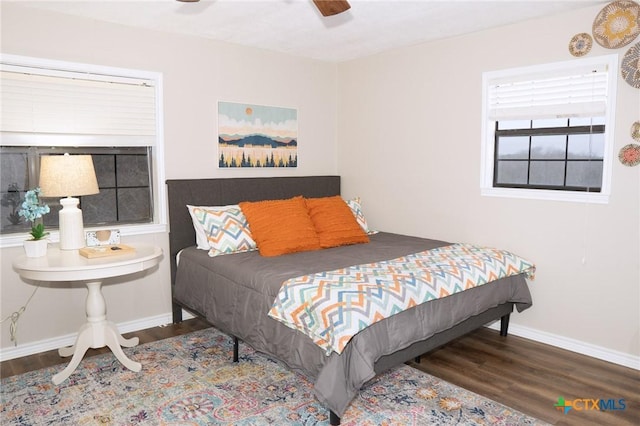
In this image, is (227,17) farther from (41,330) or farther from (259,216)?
(41,330)

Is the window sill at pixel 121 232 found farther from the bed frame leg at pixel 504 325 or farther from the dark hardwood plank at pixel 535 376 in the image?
the bed frame leg at pixel 504 325

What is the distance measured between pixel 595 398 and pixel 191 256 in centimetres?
275

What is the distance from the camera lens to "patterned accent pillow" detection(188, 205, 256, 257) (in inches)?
139

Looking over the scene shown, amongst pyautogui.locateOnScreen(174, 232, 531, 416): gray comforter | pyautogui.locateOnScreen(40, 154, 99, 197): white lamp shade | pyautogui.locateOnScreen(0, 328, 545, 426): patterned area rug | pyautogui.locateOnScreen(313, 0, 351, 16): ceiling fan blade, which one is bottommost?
pyautogui.locateOnScreen(0, 328, 545, 426): patterned area rug

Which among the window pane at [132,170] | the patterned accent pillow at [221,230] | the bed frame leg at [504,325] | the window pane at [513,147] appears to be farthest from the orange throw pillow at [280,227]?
the window pane at [513,147]

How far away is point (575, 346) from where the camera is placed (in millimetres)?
3316

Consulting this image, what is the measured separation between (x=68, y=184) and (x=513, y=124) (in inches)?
124

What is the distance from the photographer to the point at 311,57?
180 inches

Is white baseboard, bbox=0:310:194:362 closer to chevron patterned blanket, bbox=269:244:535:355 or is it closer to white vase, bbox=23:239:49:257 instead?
white vase, bbox=23:239:49:257

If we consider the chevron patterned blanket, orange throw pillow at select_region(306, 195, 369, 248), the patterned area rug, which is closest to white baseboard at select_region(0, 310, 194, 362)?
the patterned area rug

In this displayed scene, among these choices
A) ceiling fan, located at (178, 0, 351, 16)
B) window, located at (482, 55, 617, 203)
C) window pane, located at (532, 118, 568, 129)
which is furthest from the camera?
window pane, located at (532, 118, 568, 129)

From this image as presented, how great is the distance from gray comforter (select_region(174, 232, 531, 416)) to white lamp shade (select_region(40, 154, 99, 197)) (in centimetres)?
97

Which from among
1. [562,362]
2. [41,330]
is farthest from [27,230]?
[562,362]

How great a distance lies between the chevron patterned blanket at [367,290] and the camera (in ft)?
7.59
